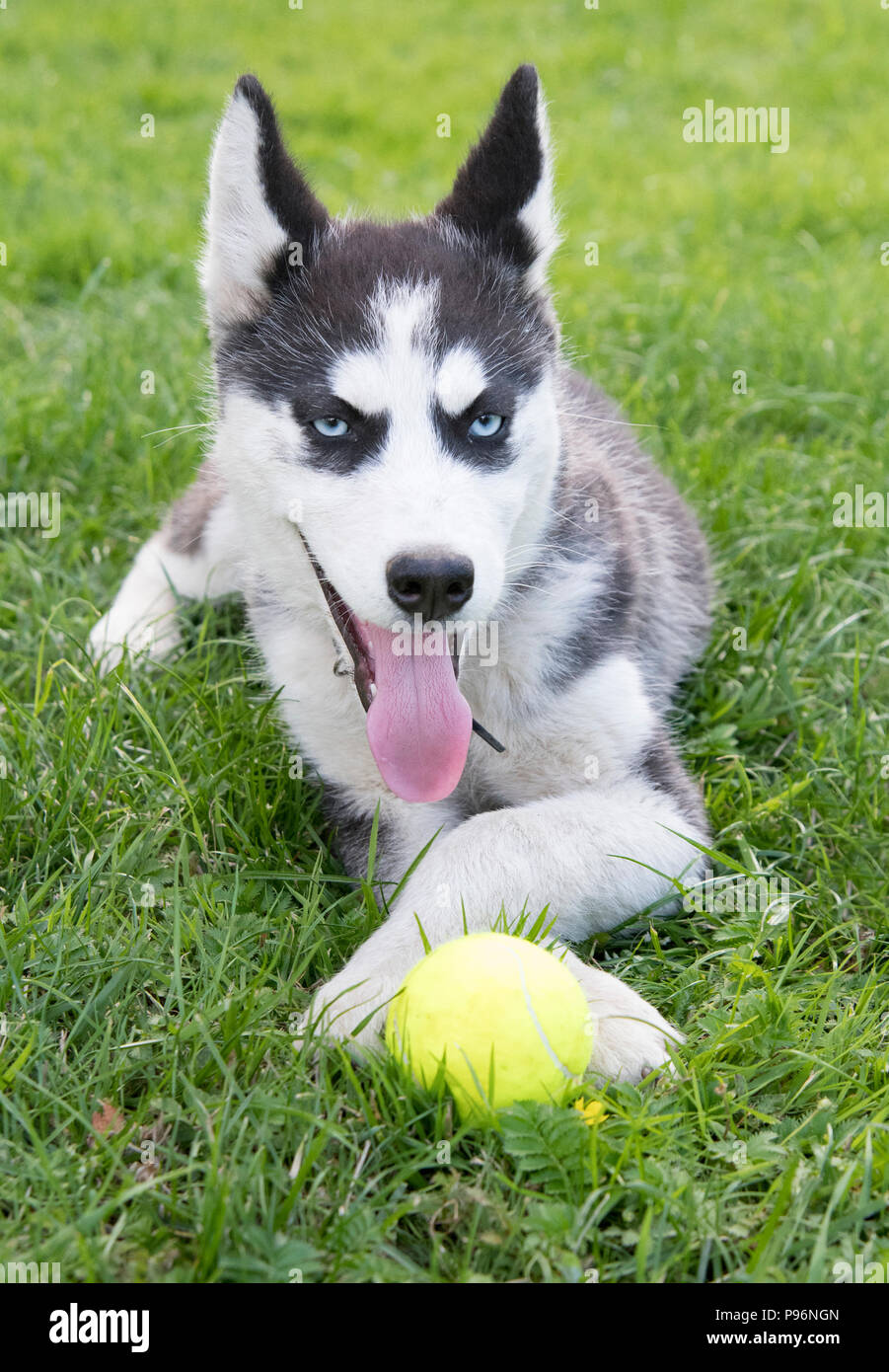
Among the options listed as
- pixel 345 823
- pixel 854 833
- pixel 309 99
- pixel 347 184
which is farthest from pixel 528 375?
pixel 309 99

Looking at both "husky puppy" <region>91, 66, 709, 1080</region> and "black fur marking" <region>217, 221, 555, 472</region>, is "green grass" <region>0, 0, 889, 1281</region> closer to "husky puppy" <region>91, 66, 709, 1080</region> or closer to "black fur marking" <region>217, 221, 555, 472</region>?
"husky puppy" <region>91, 66, 709, 1080</region>

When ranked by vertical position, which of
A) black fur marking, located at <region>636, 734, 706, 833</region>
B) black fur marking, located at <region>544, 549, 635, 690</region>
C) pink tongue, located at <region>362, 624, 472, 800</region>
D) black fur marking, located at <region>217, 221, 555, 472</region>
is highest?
black fur marking, located at <region>217, 221, 555, 472</region>

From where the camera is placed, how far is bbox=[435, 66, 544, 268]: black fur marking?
3.17 metres

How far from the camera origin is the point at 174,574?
14.4ft

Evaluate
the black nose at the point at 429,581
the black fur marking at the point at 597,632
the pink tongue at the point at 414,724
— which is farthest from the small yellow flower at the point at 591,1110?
the black fur marking at the point at 597,632

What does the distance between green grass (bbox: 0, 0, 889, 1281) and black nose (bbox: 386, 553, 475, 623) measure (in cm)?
83

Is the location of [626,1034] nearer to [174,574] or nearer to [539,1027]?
[539,1027]

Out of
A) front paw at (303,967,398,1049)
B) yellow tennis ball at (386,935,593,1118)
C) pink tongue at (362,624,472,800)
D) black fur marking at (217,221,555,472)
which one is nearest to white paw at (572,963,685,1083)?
yellow tennis ball at (386,935,593,1118)

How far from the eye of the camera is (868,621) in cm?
434

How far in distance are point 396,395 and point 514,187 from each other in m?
0.78

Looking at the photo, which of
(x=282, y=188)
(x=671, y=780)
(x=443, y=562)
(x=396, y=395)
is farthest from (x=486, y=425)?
(x=671, y=780)

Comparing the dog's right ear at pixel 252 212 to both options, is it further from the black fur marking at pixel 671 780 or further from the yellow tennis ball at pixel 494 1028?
the yellow tennis ball at pixel 494 1028

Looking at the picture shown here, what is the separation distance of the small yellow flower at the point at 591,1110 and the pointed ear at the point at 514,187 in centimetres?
205

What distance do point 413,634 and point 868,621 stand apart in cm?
204
